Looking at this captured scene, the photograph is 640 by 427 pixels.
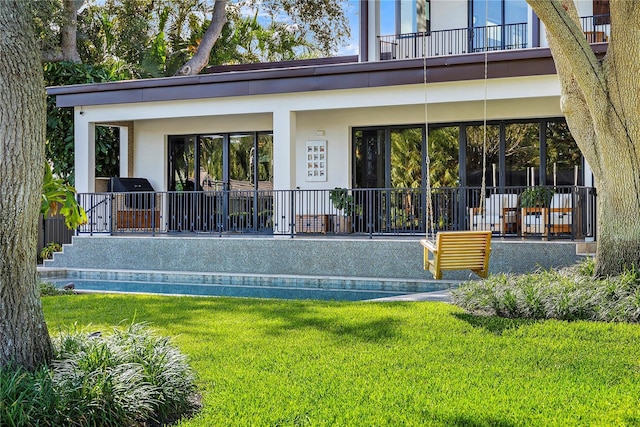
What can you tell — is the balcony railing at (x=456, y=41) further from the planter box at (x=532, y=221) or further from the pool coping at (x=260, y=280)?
the pool coping at (x=260, y=280)

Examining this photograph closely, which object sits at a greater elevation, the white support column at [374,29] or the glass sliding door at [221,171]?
the white support column at [374,29]

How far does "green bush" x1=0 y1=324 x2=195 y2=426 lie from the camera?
14.4 ft

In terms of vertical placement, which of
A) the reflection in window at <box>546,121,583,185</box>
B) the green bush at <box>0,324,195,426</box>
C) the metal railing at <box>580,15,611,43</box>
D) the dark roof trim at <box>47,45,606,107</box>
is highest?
the metal railing at <box>580,15,611,43</box>

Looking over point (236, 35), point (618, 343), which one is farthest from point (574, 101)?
point (236, 35)

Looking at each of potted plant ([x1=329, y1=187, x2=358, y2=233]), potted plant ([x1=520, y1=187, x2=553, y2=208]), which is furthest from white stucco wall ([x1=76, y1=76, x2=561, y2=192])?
potted plant ([x1=520, y1=187, x2=553, y2=208])

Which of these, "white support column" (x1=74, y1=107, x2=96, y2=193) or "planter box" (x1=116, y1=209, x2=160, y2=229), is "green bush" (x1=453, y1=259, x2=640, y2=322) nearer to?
"planter box" (x1=116, y1=209, x2=160, y2=229)

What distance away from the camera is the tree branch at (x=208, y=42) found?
2773cm

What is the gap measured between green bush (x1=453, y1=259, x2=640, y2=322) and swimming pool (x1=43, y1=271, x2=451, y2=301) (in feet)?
11.4

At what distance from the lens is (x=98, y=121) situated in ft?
61.2

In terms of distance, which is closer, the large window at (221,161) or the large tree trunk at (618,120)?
the large tree trunk at (618,120)

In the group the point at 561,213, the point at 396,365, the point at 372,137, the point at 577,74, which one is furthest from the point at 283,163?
the point at 396,365

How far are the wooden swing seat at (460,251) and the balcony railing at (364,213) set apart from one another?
11.6 ft

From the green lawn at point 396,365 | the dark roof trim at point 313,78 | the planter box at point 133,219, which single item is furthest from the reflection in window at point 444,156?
the green lawn at point 396,365

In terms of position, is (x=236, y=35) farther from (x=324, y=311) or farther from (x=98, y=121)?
(x=324, y=311)
